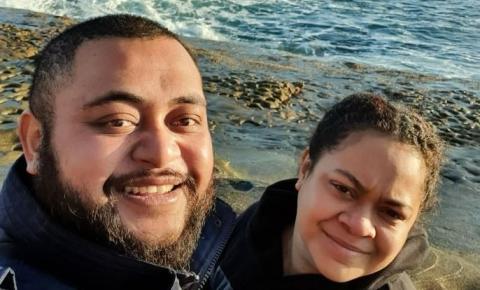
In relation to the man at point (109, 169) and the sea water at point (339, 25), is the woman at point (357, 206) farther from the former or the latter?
the sea water at point (339, 25)

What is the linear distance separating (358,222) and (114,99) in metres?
1.28

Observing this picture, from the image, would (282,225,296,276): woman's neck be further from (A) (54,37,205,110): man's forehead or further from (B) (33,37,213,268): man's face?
(A) (54,37,205,110): man's forehead

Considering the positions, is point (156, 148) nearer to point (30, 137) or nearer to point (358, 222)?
point (30, 137)

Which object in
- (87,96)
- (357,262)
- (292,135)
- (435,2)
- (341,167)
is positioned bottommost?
(435,2)

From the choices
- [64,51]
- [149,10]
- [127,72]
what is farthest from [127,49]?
[149,10]

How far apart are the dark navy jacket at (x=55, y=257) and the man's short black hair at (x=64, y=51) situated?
292 millimetres

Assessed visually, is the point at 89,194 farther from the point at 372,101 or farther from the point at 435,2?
the point at 435,2

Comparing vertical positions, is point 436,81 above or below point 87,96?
below

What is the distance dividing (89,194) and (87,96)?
13.2 inches

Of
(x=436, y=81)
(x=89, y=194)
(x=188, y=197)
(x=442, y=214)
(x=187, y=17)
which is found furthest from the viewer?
(x=187, y=17)

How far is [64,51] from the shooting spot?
213 centimetres

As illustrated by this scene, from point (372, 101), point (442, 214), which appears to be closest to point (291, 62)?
point (442, 214)

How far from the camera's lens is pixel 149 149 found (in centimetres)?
194

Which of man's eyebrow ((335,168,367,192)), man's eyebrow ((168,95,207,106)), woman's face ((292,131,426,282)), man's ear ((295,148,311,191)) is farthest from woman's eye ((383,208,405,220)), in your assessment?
man's eyebrow ((168,95,207,106))
